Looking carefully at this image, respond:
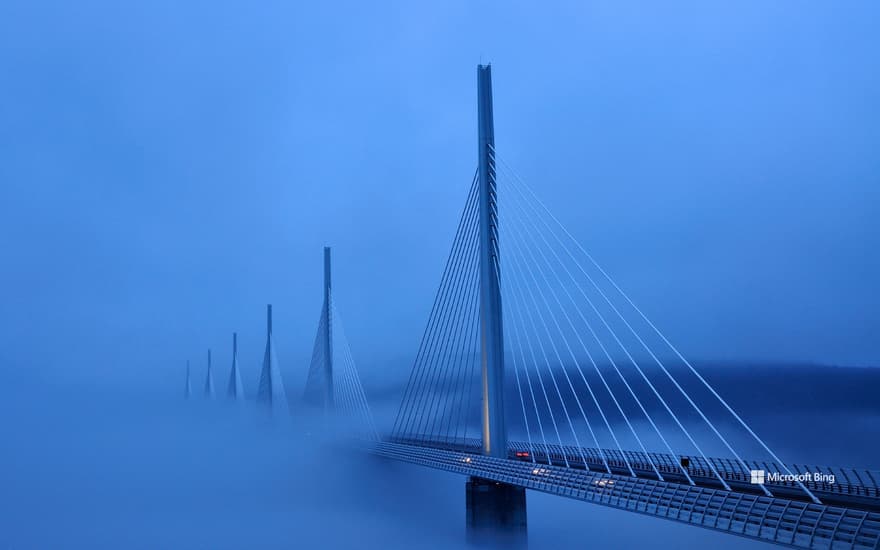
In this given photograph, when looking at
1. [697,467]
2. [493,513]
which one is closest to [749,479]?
[697,467]

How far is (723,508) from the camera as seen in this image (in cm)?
1293

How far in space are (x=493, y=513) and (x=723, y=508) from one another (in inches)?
527

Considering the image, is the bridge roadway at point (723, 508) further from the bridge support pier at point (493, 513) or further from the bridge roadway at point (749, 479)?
the bridge support pier at point (493, 513)

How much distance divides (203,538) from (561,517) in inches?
603

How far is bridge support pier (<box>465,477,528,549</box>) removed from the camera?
25125 mm

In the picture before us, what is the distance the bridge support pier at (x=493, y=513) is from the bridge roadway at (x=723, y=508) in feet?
15.1

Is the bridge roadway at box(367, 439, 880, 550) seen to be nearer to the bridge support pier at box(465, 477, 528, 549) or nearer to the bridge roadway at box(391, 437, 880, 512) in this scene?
the bridge roadway at box(391, 437, 880, 512)

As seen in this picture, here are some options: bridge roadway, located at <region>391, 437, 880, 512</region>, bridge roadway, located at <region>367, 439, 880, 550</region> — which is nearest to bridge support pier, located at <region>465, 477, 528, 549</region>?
bridge roadway, located at <region>391, 437, 880, 512</region>

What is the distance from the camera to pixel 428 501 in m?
37.2

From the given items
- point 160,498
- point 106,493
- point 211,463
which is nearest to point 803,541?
point 160,498

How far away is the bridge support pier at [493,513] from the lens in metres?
25.1

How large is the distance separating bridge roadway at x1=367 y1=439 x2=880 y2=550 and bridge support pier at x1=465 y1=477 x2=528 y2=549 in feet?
15.1

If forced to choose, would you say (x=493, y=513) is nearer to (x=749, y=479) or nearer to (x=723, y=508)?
(x=749, y=479)

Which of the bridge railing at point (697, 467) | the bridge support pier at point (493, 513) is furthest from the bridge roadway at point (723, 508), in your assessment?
the bridge support pier at point (493, 513)
